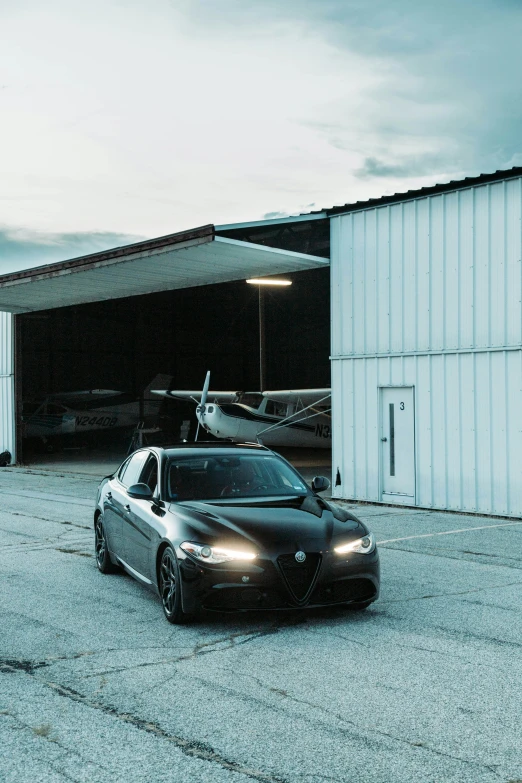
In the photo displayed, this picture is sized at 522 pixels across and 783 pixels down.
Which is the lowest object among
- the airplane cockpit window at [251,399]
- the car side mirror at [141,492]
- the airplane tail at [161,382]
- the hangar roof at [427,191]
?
the car side mirror at [141,492]

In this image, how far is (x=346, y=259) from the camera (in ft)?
57.2

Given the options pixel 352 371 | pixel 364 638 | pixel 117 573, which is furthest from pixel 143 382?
pixel 364 638

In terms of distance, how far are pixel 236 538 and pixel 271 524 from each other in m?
0.37

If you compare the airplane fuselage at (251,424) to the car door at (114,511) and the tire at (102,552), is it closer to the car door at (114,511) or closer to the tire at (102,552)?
the tire at (102,552)

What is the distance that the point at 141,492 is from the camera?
25.8 feet

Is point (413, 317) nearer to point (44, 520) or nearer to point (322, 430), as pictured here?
point (44, 520)

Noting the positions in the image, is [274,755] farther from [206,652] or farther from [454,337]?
[454,337]

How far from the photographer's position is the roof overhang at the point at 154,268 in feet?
56.3

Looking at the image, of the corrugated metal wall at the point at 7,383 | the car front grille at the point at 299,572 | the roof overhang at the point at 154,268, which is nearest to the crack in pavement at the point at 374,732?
the car front grille at the point at 299,572

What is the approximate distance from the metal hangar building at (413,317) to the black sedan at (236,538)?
7.29 m

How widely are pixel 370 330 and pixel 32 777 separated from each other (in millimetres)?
13744

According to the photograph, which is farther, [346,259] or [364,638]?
[346,259]

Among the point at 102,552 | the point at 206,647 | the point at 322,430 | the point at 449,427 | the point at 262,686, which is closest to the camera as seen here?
the point at 262,686

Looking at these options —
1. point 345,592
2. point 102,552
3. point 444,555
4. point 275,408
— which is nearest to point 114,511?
point 102,552
